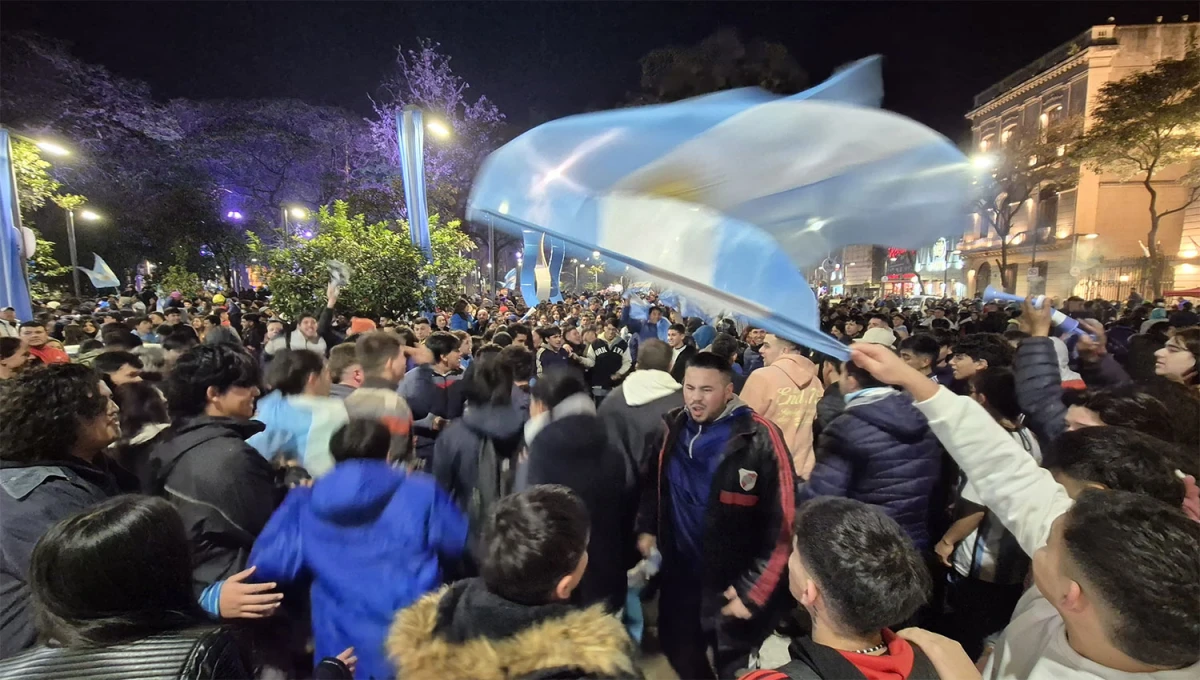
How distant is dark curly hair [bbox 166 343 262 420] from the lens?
2.72 m

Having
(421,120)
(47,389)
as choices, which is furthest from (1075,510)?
(421,120)

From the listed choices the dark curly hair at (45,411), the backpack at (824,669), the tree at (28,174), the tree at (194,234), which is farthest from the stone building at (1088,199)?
the tree at (194,234)

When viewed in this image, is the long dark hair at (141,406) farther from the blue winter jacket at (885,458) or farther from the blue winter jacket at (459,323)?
the blue winter jacket at (459,323)

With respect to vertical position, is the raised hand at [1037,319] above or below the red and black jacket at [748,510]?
above

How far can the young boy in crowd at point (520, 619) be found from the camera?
4.91ft

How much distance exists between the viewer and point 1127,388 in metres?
2.72

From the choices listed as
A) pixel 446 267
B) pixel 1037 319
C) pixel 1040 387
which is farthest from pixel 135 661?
pixel 446 267

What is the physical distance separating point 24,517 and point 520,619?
1.89 meters

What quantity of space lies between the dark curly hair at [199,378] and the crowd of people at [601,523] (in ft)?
0.03

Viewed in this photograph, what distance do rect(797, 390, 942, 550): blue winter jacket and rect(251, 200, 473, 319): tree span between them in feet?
33.6

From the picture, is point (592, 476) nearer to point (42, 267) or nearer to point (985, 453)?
point (985, 453)

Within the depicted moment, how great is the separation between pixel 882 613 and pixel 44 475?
2944 mm

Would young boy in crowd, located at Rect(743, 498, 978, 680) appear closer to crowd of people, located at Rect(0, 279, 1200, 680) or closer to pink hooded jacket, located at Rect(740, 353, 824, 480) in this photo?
crowd of people, located at Rect(0, 279, 1200, 680)

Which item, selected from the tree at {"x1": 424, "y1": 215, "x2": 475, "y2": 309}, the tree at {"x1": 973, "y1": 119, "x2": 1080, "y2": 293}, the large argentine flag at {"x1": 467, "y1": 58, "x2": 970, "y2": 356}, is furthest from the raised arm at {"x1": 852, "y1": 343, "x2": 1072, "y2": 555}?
the tree at {"x1": 973, "y1": 119, "x2": 1080, "y2": 293}
